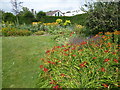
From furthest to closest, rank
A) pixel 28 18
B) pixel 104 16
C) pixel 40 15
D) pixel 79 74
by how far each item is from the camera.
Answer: pixel 40 15, pixel 28 18, pixel 104 16, pixel 79 74

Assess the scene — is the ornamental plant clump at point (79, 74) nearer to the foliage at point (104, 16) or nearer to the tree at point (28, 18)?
the foliage at point (104, 16)

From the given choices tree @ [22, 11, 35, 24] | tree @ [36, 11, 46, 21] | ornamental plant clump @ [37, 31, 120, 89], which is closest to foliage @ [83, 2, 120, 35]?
ornamental plant clump @ [37, 31, 120, 89]

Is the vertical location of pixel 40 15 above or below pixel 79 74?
above

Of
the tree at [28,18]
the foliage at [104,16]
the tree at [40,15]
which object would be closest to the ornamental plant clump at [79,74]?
the foliage at [104,16]

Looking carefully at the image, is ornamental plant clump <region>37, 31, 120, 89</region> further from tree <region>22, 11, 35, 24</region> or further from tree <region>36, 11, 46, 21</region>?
tree <region>36, 11, 46, 21</region>

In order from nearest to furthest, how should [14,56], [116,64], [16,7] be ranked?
[116,64], [14,56], [16,7]

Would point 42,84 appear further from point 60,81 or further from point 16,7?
point 16,7

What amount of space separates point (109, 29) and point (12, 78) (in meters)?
4.84

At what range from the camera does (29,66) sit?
340 centimetres

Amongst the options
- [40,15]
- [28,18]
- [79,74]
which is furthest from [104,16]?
[40,15]

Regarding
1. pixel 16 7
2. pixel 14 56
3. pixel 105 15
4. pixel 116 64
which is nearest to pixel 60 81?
pixel 116 64

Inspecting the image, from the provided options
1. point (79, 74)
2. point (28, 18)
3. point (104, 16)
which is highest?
point (28, 18)

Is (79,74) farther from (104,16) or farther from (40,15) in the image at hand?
(40,15)

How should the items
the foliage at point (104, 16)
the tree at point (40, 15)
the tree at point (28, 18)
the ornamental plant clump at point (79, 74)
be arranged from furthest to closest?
the tree at point (40, 15)
the tree at point (28, 18)
the foliage at point (104, 16)
the ornamental plant clump at point (79, 74)
